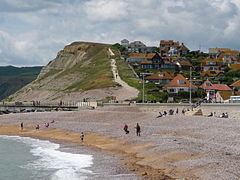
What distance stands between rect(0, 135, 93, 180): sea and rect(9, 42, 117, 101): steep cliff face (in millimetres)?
57489

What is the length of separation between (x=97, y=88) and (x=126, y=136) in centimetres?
6637

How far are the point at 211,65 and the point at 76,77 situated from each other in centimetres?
3514

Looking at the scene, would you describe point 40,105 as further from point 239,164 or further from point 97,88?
point 239,164

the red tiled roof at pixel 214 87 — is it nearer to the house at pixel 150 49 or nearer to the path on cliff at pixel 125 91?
the path on cliff at pixel 125 91

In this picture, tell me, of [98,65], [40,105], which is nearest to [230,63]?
[98,65]

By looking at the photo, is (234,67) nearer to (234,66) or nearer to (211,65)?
(234,66)

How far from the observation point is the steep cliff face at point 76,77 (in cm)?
12232

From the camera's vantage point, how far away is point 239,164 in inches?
1141

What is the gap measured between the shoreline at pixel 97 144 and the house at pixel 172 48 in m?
94.1

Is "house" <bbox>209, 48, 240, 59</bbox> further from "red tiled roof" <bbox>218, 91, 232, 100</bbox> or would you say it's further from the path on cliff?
"red tiled roof" <bbox>218, 91, 232, 100</bbox>

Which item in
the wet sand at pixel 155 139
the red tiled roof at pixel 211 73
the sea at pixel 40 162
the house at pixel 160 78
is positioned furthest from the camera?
the red tiled roof at pixel 211 73

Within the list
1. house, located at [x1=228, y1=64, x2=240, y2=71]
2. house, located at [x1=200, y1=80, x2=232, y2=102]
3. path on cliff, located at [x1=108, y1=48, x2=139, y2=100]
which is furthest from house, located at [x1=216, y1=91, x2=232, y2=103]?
house, located at [x1=228, y1=64, x2=240, y2=71]

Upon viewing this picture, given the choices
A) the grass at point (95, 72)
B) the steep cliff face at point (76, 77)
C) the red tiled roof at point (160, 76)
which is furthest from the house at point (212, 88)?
the grass at point (95, 72)

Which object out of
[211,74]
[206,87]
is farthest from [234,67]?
[206,87]
